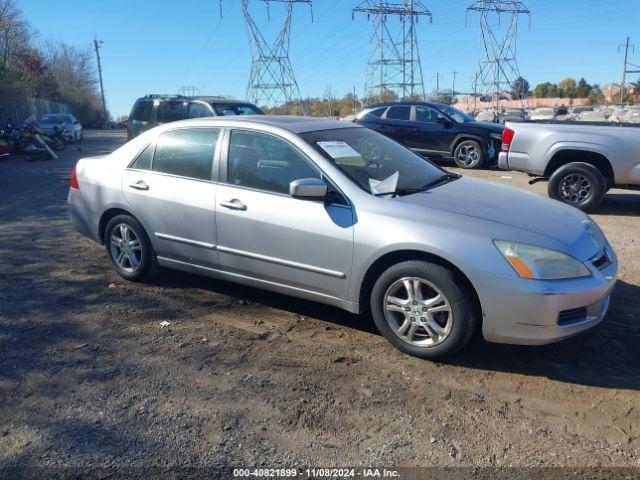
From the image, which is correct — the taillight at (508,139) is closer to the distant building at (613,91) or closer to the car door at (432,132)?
the car door at (432,132)

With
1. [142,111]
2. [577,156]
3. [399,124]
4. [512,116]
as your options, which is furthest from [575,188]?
[512,116]

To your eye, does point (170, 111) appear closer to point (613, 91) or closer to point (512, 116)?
point (512, 116)

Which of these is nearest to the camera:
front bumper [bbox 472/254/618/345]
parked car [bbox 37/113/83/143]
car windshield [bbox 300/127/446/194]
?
front bumper [bbox 472/254/618/345]

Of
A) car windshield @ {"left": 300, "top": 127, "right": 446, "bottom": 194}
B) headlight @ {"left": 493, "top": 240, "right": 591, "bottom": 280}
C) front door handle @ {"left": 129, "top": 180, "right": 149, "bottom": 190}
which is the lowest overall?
headlight @ {"left": 493, "top": 240, "right": 591, "bottom": 280}

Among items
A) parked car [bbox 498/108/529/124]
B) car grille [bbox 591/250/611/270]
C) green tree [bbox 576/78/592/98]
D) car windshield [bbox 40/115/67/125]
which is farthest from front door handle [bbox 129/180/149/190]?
green tree [bbox 576/78/592/98]

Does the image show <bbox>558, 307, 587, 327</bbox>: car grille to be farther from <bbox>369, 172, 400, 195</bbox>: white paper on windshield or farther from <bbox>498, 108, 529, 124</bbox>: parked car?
<bbox>498, 108, 529, 124</bbox>: parked car

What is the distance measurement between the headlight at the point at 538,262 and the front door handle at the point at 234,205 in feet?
6.41

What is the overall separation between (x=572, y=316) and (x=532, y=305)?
1.13ft

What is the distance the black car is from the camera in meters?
13.4

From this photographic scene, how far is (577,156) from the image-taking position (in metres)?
8.38

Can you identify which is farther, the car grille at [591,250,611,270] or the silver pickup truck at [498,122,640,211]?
the silver pickup truck at [498,122,640,211]

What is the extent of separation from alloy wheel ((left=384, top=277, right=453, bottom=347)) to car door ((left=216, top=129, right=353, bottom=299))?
385mm

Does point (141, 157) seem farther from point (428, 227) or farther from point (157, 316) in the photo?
point (428, 227)

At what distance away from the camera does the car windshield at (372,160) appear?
416cm
